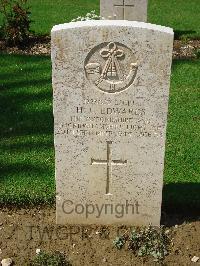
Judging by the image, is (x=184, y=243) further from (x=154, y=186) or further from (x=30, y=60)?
(x=30, y=60)

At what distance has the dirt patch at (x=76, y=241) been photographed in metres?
4.30

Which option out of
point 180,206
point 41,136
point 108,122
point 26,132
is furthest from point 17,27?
point 108,122

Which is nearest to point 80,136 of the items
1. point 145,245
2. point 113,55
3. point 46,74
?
point 113,55

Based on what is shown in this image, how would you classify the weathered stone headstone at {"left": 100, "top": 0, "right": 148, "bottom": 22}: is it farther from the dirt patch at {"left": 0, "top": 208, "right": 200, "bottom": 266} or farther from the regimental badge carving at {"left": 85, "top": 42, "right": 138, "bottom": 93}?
the regimental badge carving at {"left": 85, "top": 42, "right": 138, "bottom": 93}

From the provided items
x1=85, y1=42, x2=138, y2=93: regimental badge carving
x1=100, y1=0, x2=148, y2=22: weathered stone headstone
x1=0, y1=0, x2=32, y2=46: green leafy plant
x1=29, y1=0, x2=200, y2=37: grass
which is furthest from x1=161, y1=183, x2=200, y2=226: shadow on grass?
x1=29, y1=0, x2=200, y2=37: grass

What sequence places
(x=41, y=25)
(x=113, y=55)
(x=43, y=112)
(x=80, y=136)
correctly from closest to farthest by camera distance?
1. (x=113, y=55)
2. (x=80, y=136)
3. (x=43, y=112)
4. (x=41, y=25)

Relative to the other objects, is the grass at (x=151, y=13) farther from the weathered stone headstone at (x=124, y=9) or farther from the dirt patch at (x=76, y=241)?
the dirt patch at (x=76, y=241)

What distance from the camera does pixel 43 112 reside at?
23.5 ft

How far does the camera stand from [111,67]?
12.9 ft

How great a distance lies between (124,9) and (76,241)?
679 cm

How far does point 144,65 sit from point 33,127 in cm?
313

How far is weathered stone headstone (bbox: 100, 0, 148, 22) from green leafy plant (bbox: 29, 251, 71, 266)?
6.87 metres

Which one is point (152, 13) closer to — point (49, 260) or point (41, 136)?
point (41, 136)

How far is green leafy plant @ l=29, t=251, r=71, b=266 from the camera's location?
13.4ft
